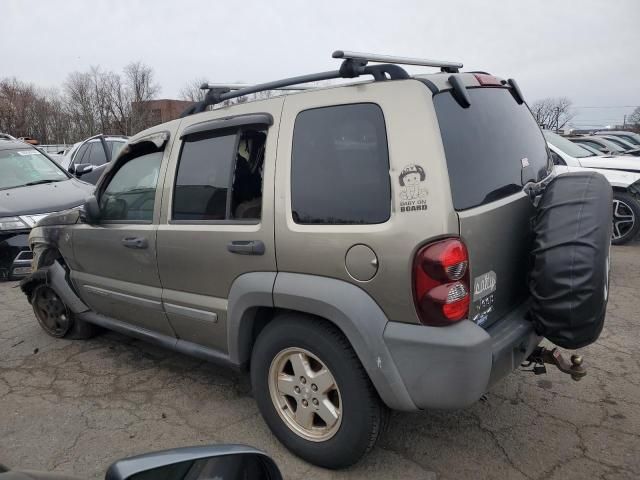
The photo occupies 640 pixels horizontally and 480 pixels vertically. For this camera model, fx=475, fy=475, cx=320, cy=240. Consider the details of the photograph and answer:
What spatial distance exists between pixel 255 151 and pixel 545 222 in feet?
5.06

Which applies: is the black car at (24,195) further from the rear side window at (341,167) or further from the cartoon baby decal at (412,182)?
the cartoon baby decal at (412,182)

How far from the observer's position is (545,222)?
2.28m

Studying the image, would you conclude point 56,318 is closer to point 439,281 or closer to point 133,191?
point 133,191

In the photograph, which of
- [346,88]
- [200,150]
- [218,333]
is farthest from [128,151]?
[346,88]

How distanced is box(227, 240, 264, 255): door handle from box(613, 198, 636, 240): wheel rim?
22.1 feet

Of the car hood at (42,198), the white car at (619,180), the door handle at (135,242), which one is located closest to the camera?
the door handle at (135,242)

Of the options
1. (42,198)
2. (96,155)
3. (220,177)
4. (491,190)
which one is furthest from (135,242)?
(96,155)

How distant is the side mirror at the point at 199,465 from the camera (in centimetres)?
123

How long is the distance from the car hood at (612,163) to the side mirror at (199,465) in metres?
7.19

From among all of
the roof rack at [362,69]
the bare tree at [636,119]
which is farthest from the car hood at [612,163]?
the bare tree at [636,119]

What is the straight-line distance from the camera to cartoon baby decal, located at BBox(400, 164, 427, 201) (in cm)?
203

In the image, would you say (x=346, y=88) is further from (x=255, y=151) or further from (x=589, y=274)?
(x=589, y=274)

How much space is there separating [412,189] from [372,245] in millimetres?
299

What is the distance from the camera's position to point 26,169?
740 centimetres
